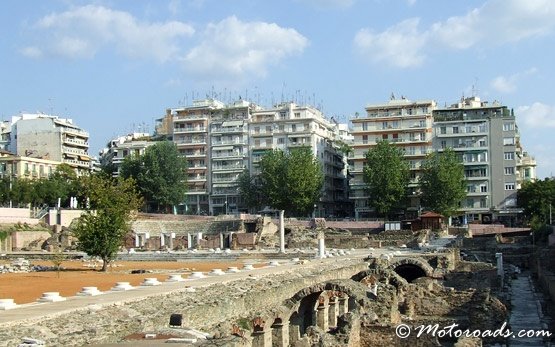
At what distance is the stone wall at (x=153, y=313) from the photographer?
711 inches

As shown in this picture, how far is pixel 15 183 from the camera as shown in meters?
100

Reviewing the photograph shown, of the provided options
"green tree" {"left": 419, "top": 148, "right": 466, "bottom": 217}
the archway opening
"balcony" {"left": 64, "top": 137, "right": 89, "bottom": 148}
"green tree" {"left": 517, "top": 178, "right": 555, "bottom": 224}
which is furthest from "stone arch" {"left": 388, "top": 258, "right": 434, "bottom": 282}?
"balcony" {"left": 64, "top": 137, "right": 89, "bottom": 148}

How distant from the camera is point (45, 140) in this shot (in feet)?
411

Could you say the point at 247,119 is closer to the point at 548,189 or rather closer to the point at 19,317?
the point at 548,189

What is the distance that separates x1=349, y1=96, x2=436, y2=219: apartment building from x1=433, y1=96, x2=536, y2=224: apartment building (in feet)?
7.92

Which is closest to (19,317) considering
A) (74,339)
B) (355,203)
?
(74,339)

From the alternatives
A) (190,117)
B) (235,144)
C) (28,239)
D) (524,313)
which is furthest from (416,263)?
(190,117)

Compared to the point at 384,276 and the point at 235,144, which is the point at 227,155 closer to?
the point at 235,144

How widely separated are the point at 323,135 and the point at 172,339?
10572cm

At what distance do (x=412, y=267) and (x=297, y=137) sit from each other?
221 feet

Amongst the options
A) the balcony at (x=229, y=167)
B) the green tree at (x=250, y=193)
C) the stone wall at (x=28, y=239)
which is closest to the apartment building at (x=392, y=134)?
the green tree at (x=250, y=193)

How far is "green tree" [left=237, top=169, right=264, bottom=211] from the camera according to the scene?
4306 inches

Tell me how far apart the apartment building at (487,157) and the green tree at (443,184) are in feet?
17.3

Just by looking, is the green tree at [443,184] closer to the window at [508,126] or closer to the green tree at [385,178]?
the green tree at [385,178]
